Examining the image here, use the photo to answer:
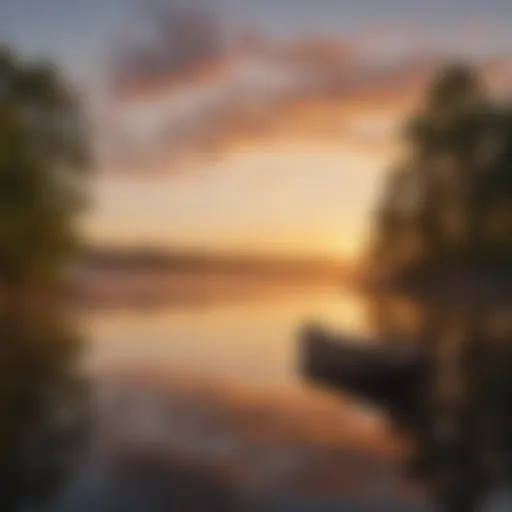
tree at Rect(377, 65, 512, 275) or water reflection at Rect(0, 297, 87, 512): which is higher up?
tree at Rect(377, 65, 512, 275)

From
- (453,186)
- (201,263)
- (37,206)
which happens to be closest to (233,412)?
(201,263)

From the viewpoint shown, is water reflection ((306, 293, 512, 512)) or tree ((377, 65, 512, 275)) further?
tree ((377, 65, 512, 275))

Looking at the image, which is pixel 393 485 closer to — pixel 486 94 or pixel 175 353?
pixel 175 353

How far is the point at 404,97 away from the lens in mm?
1845

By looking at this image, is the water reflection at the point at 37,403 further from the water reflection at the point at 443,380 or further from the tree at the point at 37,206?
the water reflection at the point at 443,380


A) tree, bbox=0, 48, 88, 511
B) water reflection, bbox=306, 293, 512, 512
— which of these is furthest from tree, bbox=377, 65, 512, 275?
tree, bbox=0, 48, 88, 511

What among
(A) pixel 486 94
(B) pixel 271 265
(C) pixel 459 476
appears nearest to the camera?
(C) pixel 459 476

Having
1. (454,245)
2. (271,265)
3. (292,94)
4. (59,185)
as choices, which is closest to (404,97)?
(292,94)

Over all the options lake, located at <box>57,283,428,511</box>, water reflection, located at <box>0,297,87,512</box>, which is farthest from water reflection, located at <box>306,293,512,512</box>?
water reflection, located at <box>0,297,87,512</box>

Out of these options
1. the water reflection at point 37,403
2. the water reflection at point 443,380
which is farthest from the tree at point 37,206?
the water reflection at point 443,380

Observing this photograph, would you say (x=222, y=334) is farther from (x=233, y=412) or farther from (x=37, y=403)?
(x=37, y=403)

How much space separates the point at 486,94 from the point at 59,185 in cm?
110

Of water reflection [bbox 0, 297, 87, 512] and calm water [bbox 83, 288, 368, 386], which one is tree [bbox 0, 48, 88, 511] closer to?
water reflection [bbox 0, 297, 87, 512]

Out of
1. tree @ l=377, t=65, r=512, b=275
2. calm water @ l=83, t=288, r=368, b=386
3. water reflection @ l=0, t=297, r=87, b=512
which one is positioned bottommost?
water reflection @ l=0, t=297, r=87, b=512
